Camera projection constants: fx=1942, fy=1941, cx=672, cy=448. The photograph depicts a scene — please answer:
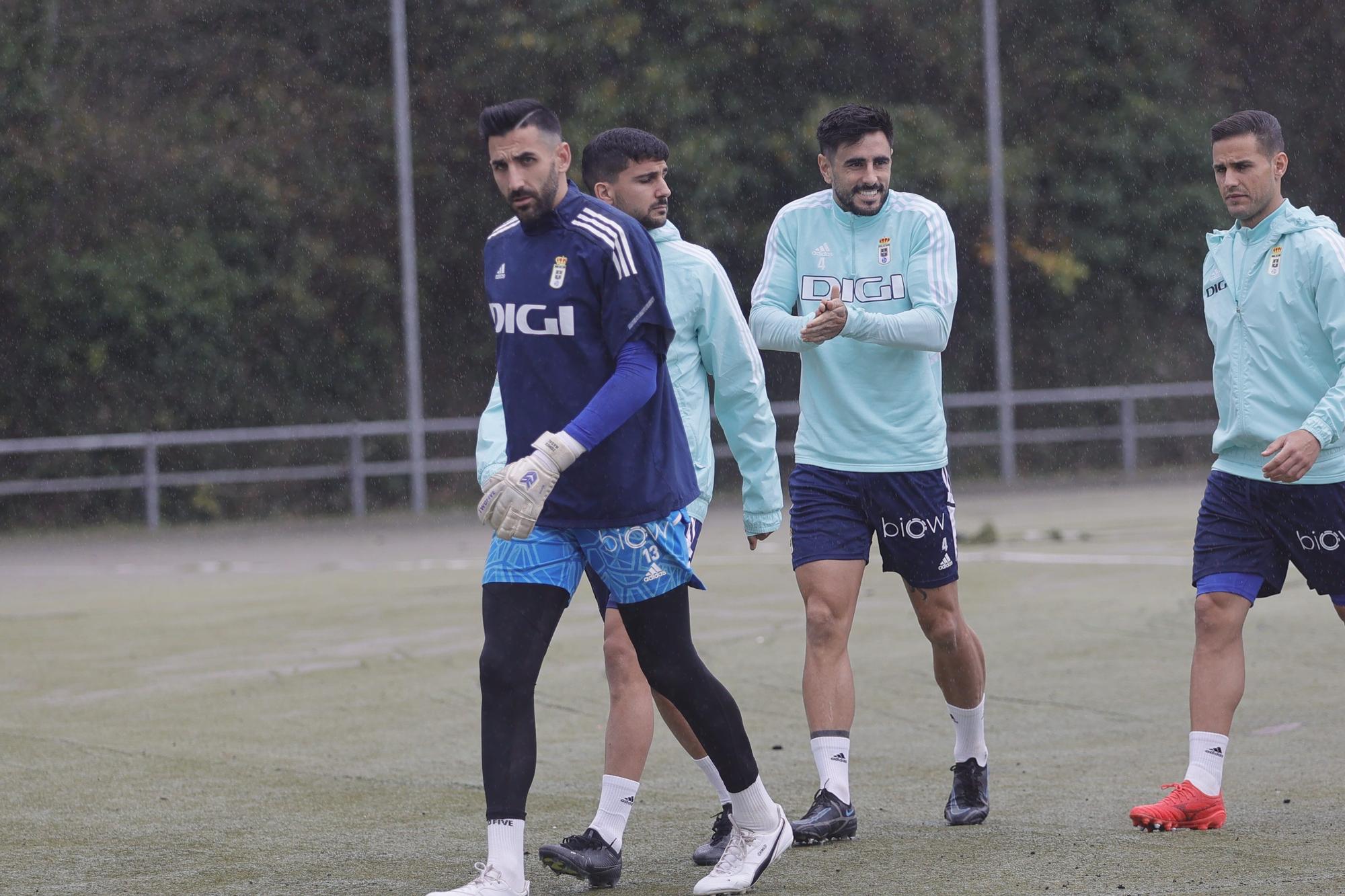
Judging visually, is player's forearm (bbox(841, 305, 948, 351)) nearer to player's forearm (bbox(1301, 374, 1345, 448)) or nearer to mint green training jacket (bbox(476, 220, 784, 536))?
mint green training jacket (bbox(476, 220, 784, 536))

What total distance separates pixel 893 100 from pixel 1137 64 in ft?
12.8

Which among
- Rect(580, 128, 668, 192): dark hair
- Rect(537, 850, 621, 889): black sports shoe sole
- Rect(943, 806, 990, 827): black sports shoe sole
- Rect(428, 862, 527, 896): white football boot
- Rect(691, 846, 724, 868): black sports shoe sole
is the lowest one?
Rect(943, 806, 990, 827): black sports shoe sole

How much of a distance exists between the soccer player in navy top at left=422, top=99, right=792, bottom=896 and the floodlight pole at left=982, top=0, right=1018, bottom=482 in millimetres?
22039

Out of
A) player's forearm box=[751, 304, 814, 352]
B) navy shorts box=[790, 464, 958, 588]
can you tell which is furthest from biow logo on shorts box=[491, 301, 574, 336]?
navy shorts box=[790, 464, 958, 588]

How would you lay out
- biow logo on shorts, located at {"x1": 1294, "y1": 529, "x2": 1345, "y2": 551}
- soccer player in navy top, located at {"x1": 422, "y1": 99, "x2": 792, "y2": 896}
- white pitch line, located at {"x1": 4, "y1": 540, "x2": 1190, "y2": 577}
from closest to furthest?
1. soccer player in navy top, located at {"x1": 422, "y1": 99, "x2": 792, "y2": 896}
2. biow logo on shorts, located at {"x1": 1294, "y1": 529, "x2": 1345, "y2": 551}
3. white pitch line, located at {"x1": 4, "y1": 540, "x2": 1190, "y2": 577}

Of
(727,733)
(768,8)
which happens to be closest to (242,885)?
(727,733)

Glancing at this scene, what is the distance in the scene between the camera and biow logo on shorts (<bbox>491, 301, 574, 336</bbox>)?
4.90 meters

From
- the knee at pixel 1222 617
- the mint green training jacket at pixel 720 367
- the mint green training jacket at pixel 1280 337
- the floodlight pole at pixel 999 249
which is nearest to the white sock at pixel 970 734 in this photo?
the knee at pixel 1222 617

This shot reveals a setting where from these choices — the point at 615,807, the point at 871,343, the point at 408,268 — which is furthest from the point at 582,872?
the point at 408,268

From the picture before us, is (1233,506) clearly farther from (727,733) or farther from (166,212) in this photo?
(166,212)

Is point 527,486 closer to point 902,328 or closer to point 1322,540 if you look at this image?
point 902,328

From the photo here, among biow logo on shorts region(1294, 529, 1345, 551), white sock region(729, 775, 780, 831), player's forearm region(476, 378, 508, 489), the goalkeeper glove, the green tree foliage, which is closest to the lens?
the goalkeeper glove

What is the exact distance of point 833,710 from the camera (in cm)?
600

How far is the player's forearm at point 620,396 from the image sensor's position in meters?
4.76
